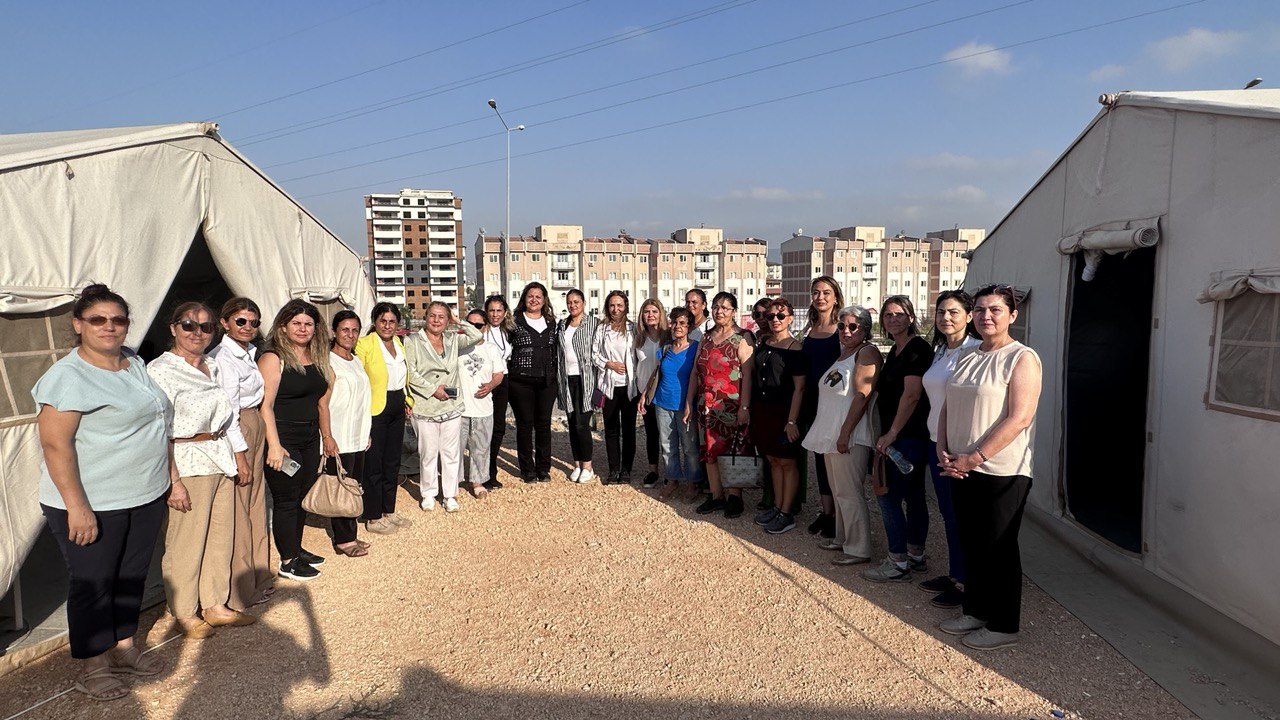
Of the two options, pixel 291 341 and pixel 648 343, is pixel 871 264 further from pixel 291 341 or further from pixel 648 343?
pixel 291 341

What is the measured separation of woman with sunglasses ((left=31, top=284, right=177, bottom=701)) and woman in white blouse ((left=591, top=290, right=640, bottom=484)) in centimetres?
385

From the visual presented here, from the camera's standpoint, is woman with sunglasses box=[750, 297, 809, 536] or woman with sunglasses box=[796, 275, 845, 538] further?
woman with sunglasses box=[750, 297, 809, 536]

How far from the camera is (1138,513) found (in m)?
5.14

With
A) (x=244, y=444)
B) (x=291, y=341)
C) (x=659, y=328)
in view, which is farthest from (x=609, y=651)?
(x=659, y=328)

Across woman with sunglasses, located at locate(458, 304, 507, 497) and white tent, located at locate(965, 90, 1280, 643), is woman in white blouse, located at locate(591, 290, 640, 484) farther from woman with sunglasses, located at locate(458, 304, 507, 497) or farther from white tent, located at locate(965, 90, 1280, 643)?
white tent, located at locate(965, 90, 1280, 643)

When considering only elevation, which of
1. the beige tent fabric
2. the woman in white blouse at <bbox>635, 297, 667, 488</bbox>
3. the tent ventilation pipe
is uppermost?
the tent ventilation pipe

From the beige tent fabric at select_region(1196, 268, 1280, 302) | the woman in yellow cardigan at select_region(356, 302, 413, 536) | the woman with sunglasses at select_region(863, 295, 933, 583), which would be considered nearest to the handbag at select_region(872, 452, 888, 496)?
the woman with sunglasses at select_region(863, 295, 933, 583)

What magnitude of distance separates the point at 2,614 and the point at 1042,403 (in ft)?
22.9

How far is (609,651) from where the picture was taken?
3.55 metres

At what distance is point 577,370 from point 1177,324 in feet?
15.7

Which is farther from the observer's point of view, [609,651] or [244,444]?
[244,444]

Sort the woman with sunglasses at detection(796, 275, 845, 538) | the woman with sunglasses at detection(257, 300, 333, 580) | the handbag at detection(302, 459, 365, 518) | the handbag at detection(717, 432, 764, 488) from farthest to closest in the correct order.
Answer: the handbag at detection(717, 432, 764, 488) < the woman with sunglasses at detection(796, 275, 845, 538) < the handbag at detection(302, 459, 365, 518) < the woman with sunglasses at detection(257, 300, 333, 580)

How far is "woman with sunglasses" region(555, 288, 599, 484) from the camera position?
260 inches

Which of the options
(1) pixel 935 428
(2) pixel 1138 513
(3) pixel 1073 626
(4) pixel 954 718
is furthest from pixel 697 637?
(2) pixel 1138 513
